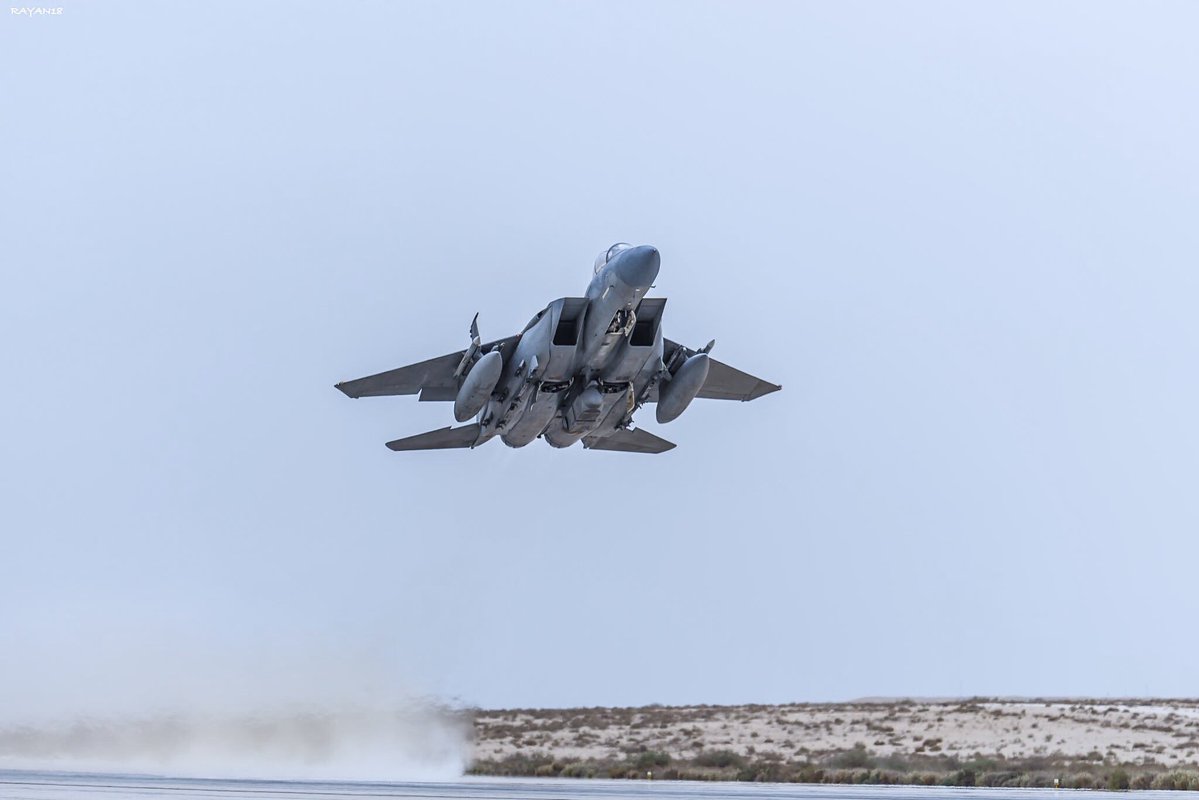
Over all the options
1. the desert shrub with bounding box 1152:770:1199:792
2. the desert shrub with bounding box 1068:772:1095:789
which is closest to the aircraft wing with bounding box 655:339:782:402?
the desert shrub with bounding box 1068:772:1095:789

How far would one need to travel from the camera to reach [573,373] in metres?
31.8

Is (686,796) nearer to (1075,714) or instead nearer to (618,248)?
(618,248)

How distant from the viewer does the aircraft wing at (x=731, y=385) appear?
35.1m

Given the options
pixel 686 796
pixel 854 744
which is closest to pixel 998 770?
pixel 854 744

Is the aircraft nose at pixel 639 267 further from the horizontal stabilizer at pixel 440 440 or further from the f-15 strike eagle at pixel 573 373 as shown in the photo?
the horizontal stabilizer at pixel 440 440

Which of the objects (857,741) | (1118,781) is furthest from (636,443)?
(857,741)

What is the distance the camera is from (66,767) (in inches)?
1254

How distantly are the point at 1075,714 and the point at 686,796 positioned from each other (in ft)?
106

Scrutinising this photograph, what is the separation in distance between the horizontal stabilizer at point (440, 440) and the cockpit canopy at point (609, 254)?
6.73 meters

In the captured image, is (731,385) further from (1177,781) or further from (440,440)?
(1177,781)

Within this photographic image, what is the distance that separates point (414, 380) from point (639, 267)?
308 inches

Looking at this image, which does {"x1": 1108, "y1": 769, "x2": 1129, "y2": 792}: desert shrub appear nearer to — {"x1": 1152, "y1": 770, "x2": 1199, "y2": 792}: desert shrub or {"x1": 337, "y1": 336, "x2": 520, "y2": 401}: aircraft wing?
{"x1": 1152, "y1": 770, "x2": 1199, "y2": 792}: desert shrub

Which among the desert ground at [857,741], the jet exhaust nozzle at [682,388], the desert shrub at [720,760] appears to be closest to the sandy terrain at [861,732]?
the desert ground at [857,741]

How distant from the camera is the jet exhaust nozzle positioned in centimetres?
3138
